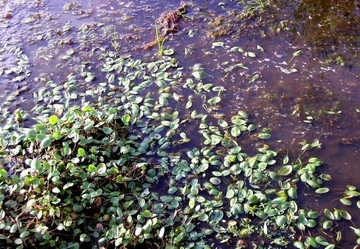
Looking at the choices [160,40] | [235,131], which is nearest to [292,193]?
[235,131]

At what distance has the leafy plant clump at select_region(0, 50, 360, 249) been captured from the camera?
3018 millimetres

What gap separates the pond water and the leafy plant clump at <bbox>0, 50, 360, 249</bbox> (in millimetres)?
171

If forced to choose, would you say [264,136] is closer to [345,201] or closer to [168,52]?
[345,201]

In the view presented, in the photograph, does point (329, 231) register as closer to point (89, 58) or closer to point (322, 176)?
point (322, 176)

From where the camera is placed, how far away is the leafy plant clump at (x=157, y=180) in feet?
9.90

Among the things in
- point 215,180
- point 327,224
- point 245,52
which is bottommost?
point 327,224

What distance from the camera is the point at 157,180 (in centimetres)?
345

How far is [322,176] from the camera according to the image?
3.34m

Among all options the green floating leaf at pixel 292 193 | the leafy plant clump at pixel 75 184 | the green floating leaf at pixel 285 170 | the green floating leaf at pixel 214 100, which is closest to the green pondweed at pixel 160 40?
the green floating leaf at pixel 214 100

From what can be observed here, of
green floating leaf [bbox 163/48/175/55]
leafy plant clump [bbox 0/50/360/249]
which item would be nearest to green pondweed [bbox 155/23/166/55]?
green floating leaf [bbox 163/48/175/55]

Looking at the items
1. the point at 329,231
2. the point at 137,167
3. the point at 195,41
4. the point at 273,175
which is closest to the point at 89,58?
the point at 195,41

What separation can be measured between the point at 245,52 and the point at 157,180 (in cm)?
184

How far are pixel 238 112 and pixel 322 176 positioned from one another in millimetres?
959

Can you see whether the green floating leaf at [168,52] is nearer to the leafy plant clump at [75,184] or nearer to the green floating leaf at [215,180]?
the leafy plant clump at [75,184]
